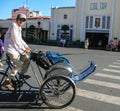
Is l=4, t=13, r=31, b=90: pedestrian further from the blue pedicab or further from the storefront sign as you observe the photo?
the storefront sign

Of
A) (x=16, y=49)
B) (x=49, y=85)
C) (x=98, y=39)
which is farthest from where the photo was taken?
(x=98, y=39)

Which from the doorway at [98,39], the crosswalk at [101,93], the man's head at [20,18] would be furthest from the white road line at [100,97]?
the doorway at [98,39]

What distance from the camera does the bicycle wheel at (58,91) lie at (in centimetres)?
593

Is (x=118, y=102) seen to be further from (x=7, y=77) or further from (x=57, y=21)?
(x=57, y=21)

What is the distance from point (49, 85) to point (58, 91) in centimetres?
25

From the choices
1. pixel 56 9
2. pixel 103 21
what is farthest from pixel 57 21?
pixel 103 21

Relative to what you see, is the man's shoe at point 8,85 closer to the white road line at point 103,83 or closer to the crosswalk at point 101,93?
the crosswalk at point 101,93

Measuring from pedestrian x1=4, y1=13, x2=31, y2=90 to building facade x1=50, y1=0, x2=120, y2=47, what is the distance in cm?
3390

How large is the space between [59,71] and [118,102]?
164 centimetres

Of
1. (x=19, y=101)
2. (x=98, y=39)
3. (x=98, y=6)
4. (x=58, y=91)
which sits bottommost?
(x=98, y=39)

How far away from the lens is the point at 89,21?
4312 centimetres

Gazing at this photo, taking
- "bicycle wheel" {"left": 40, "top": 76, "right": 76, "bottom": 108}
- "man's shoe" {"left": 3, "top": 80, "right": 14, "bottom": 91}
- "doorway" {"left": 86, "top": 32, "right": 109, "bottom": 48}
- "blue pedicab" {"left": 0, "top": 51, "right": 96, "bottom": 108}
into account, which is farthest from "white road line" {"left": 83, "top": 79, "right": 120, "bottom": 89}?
"doorway" {"left": 86, "top": 32, "right": 109, "bottom": 48}

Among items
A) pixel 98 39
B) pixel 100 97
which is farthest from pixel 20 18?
pixel 98 39

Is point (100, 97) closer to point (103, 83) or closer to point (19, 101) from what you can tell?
point (103, 83)
